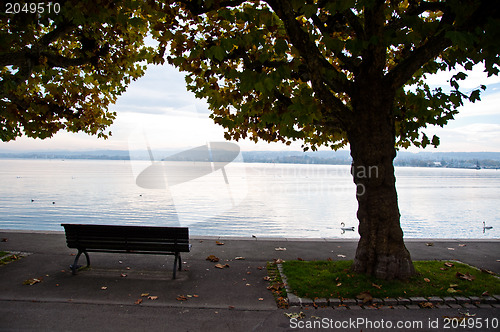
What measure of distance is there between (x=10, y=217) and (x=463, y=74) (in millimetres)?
28792

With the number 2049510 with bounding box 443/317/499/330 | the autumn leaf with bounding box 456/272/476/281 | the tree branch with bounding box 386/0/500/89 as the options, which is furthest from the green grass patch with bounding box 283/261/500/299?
the tree branch with bounding box 386/0/500/89

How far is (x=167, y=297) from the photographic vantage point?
618 cm

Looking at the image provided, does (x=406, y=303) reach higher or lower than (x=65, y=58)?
lower

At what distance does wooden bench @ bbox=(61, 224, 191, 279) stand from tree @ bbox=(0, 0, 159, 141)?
10.3 ft

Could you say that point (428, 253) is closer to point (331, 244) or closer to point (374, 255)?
point (331, 244)

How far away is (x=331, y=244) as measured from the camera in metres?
10.3

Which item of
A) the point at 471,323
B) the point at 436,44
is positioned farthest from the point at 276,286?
the point at 436,44

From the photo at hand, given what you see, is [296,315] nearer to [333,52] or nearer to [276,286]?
[276,286]

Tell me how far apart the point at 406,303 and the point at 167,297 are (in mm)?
4210

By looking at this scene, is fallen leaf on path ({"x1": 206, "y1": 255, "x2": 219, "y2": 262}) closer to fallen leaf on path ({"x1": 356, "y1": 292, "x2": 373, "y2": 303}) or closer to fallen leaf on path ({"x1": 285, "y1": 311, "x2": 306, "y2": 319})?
fallen leaf on path ({"x1": 285, "y1": 311, "x2": 306, "y2": 319})

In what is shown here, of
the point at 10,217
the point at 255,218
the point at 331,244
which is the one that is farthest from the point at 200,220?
the point at 331,244

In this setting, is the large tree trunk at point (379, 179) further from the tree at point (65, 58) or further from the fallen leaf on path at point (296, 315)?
the tree at point (65, 58)

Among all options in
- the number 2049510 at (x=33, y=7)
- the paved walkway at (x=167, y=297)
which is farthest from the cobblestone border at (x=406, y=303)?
the number 2049510 at (x=33, y=7)

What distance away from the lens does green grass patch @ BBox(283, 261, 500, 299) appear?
6.27m
